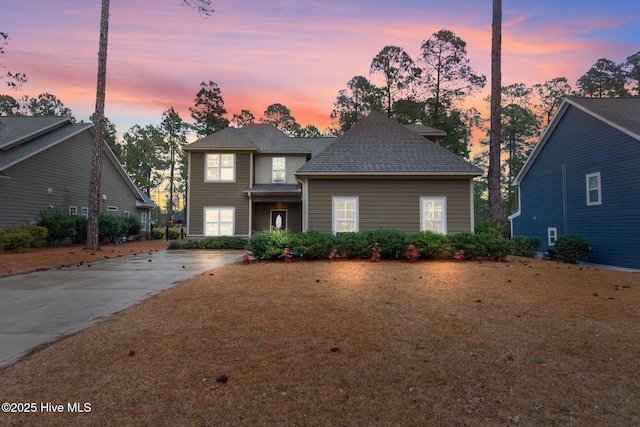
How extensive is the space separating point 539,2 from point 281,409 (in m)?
18.7

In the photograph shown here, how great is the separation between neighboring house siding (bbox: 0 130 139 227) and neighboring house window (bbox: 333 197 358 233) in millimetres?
15910

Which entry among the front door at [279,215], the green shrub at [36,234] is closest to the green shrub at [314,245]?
the front door at [279,215]

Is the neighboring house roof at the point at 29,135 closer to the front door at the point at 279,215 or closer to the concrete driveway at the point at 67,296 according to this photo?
the concrete driveway at the point at 67,296

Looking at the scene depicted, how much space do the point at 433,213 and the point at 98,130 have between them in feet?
51.0

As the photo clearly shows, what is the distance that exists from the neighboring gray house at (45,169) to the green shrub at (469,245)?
65.2 feet

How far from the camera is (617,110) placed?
14898 mm

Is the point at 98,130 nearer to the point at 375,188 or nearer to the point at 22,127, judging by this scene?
the point at 22,127

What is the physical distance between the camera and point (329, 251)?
10508 mm

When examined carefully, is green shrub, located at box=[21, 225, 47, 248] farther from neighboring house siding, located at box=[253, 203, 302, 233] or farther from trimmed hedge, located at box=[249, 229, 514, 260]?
trimmed hedge, located at box=[249, 229, 514, 260]

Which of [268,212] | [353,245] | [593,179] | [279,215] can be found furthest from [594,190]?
[268,212]

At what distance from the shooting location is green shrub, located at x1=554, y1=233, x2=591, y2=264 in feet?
46.6

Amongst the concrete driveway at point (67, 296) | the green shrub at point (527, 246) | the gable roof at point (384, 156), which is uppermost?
the gable roof at point (384, 156)

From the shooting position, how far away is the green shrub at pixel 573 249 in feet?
46.6

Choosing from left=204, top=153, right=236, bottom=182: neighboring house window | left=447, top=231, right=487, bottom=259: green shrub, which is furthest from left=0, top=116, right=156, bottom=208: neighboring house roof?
left=447, top=231, right=487, bottom=259: green shrub
